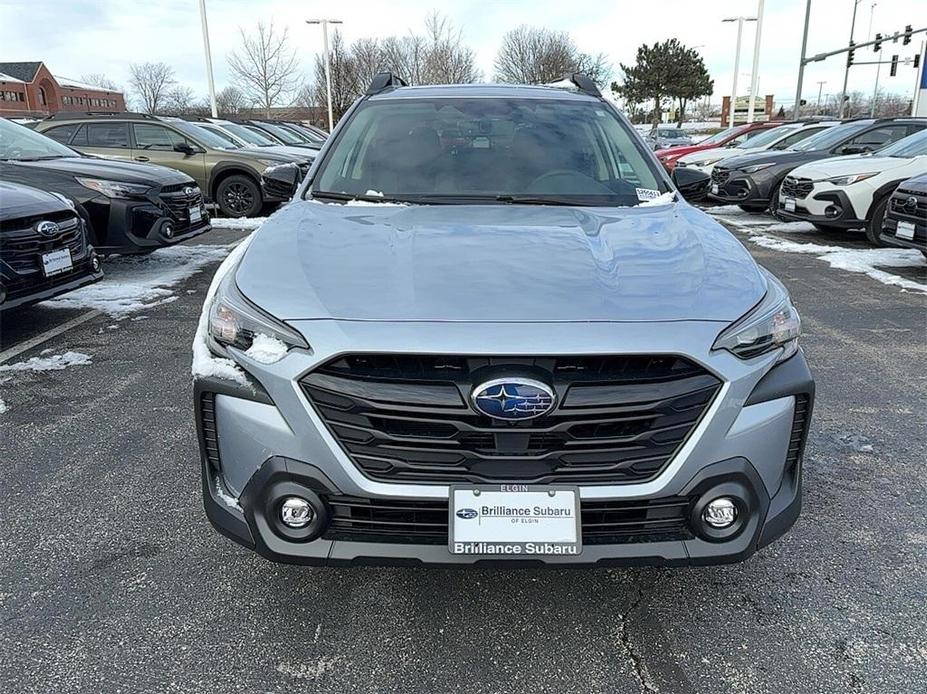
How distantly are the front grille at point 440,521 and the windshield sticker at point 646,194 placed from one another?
62.9 inches

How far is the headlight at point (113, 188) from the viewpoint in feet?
22.1

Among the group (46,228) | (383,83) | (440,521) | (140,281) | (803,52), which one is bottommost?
(140,281)

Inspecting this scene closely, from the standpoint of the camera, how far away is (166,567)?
97.7 inches

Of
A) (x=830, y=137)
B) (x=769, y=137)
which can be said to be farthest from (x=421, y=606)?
(x=769, y=137)

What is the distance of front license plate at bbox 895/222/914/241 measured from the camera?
277 inches

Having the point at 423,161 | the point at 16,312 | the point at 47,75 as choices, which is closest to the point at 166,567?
the point at 423,161

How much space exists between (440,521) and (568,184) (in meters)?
1.83

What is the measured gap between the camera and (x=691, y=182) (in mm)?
3535

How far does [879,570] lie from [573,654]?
3.92 ft

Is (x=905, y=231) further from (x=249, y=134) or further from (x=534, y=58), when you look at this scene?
(x=534, y=58)

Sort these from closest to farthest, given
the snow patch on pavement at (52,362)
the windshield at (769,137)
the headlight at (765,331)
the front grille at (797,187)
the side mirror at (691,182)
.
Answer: the headlight at (765,331) → the side mirror at (691,182) → the snow patch on pavement at (52,362) → the front grille at (797,187) → the windshield at (769,137)

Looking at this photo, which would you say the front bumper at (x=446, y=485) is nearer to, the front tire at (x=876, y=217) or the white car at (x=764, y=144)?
the front tire at (x=876, y=217)

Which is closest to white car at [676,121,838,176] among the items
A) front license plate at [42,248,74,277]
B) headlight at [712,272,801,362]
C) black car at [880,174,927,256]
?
black car at [880,174,927,256]

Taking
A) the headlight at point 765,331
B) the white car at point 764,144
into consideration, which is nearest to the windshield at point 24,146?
the headlight at point 765,331
